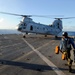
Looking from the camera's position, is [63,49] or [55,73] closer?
[55,73]

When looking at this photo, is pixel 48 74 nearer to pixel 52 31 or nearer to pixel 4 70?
pixel 4 70

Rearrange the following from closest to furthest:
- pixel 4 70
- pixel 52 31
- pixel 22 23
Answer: pixel 4 70
pixel 22 23
pixel 52 31

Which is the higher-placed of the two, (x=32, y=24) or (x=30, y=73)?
(x=32, y=24)

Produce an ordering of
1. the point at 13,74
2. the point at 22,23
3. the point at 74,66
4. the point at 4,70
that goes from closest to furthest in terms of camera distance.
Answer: the point at 13,74 < the point at 4,70 < the point at 74,66 < the point at 22,23

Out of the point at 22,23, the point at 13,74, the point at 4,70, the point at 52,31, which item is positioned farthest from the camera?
the point at 52,31

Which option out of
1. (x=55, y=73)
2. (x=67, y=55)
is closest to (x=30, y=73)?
(x=55, y=73)

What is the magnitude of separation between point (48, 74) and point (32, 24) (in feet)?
99.8

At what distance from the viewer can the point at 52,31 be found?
4203cm

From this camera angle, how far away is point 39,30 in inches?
1577

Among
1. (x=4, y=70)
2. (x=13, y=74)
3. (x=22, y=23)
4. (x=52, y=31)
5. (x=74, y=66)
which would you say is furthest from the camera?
(x=52, y=31)

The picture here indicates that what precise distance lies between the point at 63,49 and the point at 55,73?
160 centimetres

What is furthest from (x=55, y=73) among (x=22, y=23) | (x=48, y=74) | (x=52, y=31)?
(x=52, y=31)

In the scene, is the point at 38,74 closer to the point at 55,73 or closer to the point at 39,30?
the point at 55,73

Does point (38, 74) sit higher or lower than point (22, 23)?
lower
